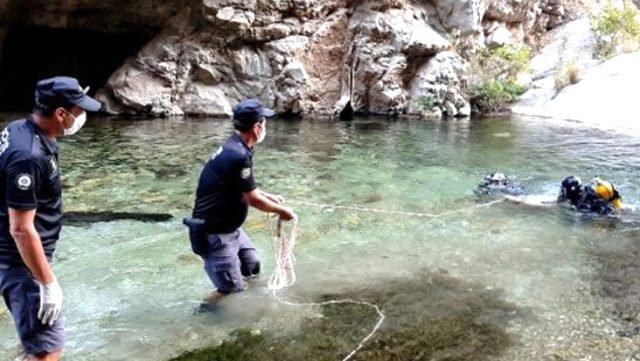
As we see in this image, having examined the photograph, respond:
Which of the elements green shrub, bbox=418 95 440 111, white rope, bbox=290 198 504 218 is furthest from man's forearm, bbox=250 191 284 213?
green shrub, bbox=418 95 440 111

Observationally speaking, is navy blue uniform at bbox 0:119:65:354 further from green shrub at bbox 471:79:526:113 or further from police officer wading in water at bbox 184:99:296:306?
green shrub at bbox 471:79:526:113

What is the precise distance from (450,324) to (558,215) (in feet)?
13.1

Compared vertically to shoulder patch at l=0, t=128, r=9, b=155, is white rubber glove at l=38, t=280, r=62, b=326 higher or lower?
lower

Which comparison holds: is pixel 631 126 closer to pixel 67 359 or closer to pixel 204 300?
pixel 204 300

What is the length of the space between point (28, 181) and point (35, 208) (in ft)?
0.50

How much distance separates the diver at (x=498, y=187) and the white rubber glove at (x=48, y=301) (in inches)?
279

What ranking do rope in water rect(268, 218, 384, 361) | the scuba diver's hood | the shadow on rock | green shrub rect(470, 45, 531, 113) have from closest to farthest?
the shadow on rock, rope in water rect(268, 218, 384, 361), the scuba diver's hood, green shrub rect(470, 45, 531, 113)

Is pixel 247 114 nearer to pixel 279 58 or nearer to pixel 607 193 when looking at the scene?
pixel 607 193

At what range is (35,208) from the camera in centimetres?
317

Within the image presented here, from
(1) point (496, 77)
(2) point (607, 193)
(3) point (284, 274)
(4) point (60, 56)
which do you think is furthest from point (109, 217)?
(4) point (60, 56)

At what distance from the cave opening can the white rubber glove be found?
19522mm

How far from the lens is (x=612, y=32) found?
2308 centimetres

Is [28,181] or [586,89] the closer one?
[28,181]

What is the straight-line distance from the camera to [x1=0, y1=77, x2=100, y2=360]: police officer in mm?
3119
